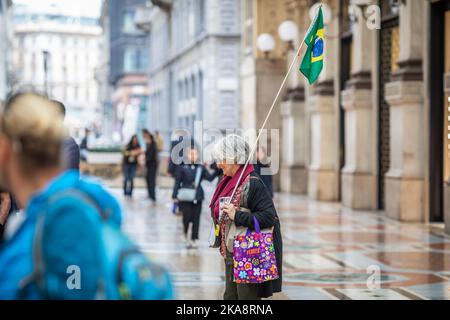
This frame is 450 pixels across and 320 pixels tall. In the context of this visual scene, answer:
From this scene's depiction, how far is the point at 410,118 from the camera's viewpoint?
20.4 m

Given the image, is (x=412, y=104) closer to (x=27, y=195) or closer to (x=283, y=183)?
(x=283, y=183)

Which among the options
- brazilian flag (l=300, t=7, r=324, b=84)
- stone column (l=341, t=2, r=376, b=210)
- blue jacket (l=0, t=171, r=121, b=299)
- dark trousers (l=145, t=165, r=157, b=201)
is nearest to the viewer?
blue jacket (l=0, t=171, r=121, b=299)

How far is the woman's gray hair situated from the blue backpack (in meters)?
4.52

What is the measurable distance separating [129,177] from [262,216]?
2231 cm

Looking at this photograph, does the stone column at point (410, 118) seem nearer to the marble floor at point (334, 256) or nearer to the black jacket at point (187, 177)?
the marble floor at point (334, 256)

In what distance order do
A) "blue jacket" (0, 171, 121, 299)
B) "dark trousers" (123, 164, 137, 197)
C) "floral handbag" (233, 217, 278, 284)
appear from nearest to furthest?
"blue jacket" (0, 171, 121, 299) < "floral handbag" (233, 217, 278, 284) < "dark trousers" (123, 164, 137, 197)

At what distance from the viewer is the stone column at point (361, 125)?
78.1 feet

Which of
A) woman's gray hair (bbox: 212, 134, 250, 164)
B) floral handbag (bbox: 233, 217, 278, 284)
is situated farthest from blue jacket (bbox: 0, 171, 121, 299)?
woman's gray hair (bbox: 212, 134, 250, 164)

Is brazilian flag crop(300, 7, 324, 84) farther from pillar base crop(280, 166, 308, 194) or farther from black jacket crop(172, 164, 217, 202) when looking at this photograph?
pillar base crop(280, 166, 308, 194)

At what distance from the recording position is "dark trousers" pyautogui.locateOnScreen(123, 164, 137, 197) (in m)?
29.5

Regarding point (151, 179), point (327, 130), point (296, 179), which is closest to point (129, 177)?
point (151, 179)

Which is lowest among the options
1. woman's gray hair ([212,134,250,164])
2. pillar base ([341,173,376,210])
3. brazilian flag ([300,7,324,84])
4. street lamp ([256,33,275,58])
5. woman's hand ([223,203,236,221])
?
pillar base ([341,173,376,210])

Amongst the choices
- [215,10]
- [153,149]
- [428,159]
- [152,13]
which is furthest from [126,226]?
[152,13]

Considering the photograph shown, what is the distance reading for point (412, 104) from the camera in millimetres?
20281
